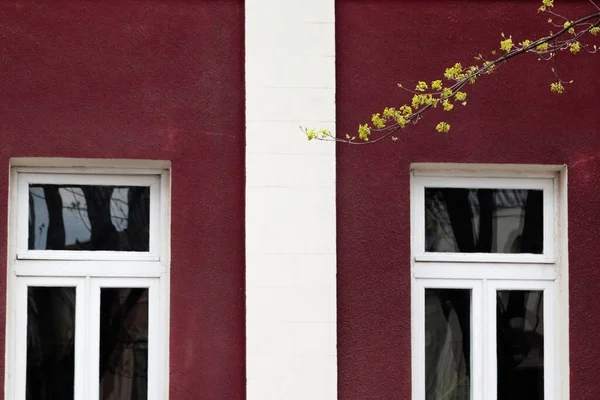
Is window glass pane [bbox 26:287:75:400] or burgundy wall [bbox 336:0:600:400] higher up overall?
burgundy wall [bbox 336:0:600:400]

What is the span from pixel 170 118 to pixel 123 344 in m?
1.26

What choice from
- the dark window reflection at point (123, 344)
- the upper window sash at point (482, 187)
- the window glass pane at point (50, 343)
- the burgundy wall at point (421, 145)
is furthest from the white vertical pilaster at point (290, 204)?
the window glass pane at point (50, 343)

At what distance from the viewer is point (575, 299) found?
6.63m

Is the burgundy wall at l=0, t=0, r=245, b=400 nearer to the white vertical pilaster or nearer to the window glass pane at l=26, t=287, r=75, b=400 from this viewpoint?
the white vertical pilaster

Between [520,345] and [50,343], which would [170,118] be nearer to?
[50,343]

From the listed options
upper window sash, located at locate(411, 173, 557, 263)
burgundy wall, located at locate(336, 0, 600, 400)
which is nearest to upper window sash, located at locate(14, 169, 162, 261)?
burgundy wall, located at locate(336, 0, 600, 400)

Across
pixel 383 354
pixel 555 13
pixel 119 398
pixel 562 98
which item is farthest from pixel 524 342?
pixel 119 398

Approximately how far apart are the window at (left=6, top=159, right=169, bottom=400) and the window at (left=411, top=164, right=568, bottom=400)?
1443mm

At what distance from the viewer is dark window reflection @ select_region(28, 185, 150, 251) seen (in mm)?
6617

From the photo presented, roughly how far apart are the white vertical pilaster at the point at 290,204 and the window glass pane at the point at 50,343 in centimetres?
100

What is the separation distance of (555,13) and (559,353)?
190cm

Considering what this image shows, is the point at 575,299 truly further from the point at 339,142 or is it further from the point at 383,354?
the point at 339,142

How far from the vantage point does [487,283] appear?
675cm

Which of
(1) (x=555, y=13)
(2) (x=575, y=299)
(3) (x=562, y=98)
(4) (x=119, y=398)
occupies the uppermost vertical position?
(1) (x=555, y=13)
